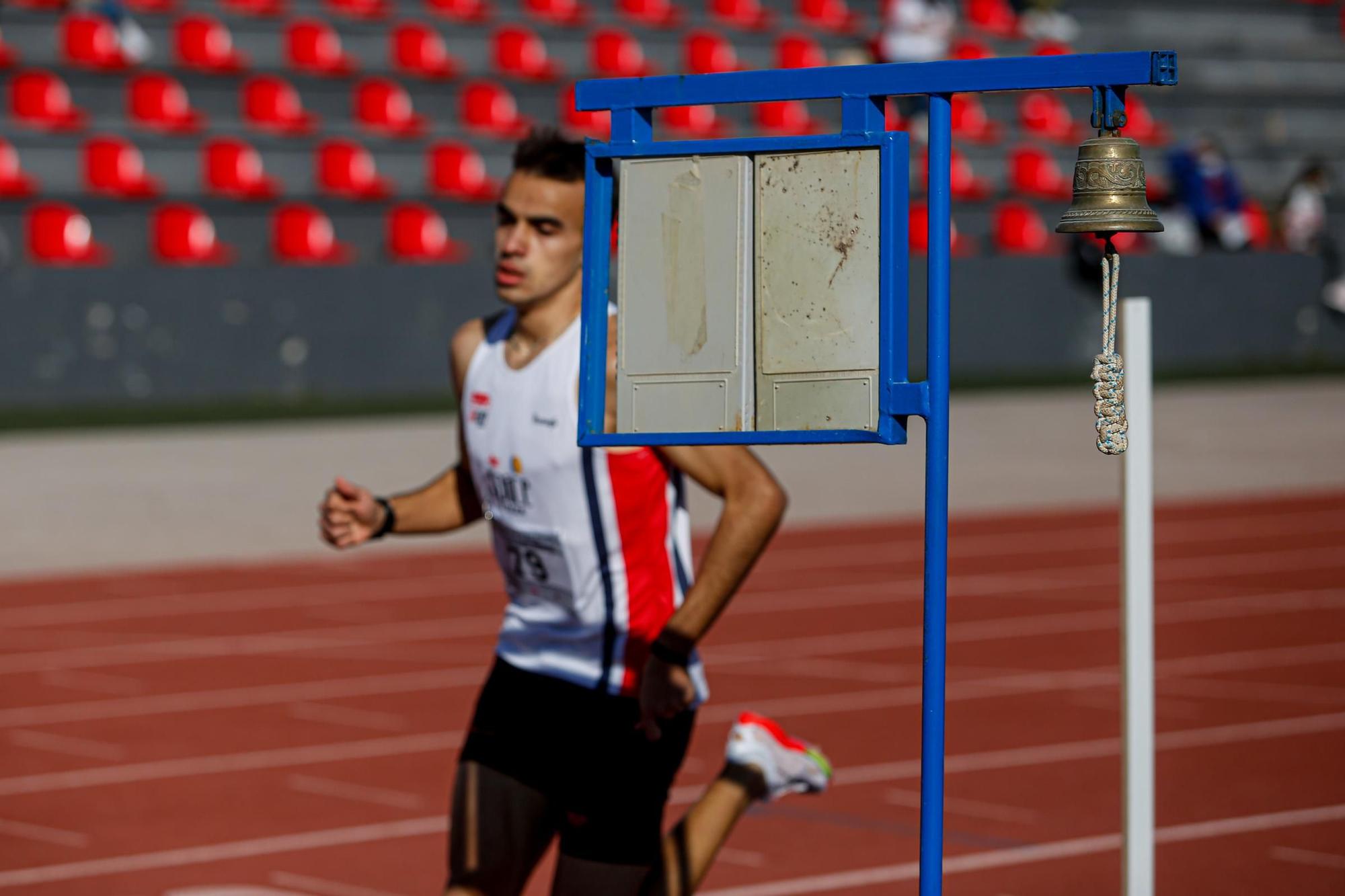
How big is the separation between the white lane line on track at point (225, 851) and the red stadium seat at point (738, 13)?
62.6 feet

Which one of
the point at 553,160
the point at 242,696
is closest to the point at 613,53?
the point at 242,696

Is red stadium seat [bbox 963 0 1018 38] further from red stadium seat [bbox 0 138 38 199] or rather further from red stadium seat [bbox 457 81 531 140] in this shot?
red stadium seat [bbox 0 138 38 199]

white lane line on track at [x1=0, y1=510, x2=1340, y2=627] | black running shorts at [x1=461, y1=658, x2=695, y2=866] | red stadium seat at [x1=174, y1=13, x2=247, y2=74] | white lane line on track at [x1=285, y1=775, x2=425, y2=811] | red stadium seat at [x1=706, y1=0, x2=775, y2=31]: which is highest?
red stadium seat at [x1=706, y1=0, x2=775, y2=31]

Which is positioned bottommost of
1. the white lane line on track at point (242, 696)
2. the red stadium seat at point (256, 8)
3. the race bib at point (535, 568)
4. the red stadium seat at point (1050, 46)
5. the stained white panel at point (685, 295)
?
the white lane line on track at point (242, 696)

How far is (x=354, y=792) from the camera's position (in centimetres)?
676

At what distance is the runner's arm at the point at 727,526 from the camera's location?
4.04 meters

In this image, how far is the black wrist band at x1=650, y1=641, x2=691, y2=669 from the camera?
4.00 metres

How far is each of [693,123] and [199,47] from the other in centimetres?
523

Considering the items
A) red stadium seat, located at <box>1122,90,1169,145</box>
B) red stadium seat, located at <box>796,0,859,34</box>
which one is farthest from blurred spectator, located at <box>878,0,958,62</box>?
red stadium seat, located at <box>1122,90,1169,145</box>

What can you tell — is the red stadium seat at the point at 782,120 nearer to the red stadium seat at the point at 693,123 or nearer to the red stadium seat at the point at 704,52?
the red stadium seat at the point at 693,123

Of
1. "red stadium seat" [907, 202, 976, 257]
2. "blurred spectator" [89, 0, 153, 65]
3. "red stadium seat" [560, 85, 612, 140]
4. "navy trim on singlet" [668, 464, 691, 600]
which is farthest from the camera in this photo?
"red stadium seat" [907, 202, 976, 257]

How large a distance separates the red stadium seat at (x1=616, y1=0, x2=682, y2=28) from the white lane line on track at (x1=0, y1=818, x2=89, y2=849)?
18109 mm

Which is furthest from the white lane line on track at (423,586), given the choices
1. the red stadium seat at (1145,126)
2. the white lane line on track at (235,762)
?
the red stadium seat at (1145,126)

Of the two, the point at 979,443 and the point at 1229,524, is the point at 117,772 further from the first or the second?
the point at 979,443
